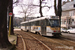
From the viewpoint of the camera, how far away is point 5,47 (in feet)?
22.4

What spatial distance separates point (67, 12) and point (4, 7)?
135ft

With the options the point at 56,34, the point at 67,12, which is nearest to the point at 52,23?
the point at 56,34

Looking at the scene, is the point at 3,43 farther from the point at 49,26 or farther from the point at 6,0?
the point at 49,26

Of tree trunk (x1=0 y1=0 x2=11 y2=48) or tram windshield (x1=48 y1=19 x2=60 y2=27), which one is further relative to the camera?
tram windshield (x1=48 y1=19 x2=60 y2=27)

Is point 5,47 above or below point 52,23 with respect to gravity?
below

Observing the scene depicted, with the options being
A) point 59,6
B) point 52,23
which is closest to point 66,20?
point 59,6

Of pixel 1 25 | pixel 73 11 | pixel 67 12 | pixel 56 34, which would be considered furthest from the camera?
pixel 67 12

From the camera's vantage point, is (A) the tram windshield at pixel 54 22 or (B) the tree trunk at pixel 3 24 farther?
(A) the tram windshield at pixel 54 22

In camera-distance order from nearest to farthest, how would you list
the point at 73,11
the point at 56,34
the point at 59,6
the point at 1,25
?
the point at 1,25 → the point at 56,34 → the point at 59,6 → the point at 73,11

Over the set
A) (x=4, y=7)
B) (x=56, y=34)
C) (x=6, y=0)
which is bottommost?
(x=56, y=34)

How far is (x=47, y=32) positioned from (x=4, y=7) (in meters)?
8.79

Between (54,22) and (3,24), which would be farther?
(54,22)

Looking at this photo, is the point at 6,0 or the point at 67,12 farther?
the point at 67,12

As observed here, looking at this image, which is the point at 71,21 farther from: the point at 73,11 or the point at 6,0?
the point at 6,0
